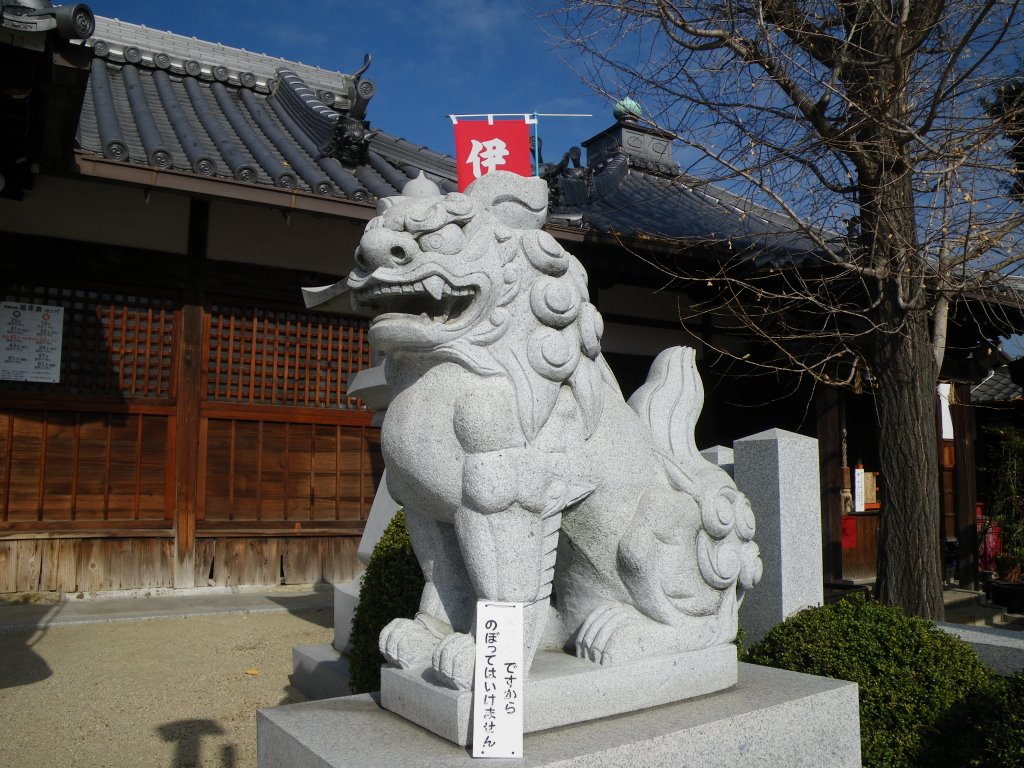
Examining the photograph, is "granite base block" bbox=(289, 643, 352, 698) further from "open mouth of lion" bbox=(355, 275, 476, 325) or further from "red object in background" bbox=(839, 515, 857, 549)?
"red object in background" bbox=(839, 515, 857, 549)

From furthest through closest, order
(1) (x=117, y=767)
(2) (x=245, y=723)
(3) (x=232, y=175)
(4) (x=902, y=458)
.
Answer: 1. (3) (x=232, y=175)
2. (4) (x=902, y=458)
3. (2) (x=245, y=723)
4. (1) (x=117, y=767)

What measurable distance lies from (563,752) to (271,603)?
5669mm

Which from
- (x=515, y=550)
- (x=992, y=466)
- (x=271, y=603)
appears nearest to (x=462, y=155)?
(x=271, y=603)

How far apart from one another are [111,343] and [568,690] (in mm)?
6360

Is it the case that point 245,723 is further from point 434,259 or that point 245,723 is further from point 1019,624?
point 1019,624

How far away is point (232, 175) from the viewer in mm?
6477

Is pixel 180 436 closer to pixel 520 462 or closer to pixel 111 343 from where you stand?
pixel 111 343

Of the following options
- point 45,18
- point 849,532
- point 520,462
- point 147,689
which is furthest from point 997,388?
point 45,18

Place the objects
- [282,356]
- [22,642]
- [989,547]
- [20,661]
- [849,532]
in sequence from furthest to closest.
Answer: [989,547]
[849,532]
[282,356]
[22,642]
[20,661]

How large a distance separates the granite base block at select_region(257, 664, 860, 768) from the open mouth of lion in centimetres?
120

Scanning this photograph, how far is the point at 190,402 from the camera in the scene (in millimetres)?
7402

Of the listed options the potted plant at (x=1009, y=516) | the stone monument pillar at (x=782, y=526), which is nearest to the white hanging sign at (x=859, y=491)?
the potted plant at (x=1009, y=516)

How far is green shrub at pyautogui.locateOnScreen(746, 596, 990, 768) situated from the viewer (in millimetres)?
3373

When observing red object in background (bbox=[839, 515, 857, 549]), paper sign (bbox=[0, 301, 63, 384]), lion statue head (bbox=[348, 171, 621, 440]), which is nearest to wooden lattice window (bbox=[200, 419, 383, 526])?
paper sign (bbox=[0, 301, 63, 384])
